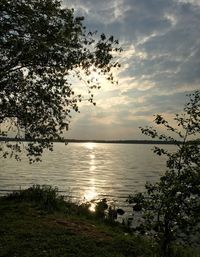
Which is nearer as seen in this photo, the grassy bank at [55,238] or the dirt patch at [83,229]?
the grassy bank at [55,238]

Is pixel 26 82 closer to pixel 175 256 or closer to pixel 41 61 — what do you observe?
pixel 41 61

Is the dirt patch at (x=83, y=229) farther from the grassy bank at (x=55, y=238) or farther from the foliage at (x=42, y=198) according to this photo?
the foliage at (x=42, y=198)

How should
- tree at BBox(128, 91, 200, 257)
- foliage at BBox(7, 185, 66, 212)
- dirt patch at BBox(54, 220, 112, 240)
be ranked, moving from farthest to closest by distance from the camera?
foliage at BBox(7, 185, 66, 212)
dirt patch at BBox(54, 220, 112, 240)
tree at BBox(128, 91, 200, 257)

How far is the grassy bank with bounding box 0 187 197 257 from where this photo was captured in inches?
607

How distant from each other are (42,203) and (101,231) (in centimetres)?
756

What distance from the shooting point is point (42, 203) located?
26266mm

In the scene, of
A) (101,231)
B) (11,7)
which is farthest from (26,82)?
(101,231)

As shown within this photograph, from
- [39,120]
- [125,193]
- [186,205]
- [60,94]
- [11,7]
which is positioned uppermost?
[11,7]

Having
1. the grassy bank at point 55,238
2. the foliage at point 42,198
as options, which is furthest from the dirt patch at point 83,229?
the foliage at point 42,198

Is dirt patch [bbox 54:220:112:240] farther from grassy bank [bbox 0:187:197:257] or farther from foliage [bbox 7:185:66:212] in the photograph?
foliage [bbox 7:185:66:212]

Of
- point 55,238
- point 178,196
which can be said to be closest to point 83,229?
point 55,238

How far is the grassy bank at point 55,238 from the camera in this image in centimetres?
1543

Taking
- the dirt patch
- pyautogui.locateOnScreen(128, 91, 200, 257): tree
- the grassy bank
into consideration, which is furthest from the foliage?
pyautogui.locateOnScreen(128, 91, 200, 257): tree

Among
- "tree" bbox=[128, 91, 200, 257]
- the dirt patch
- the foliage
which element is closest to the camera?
"tree" bbox=[128, 91, 200, 257]
